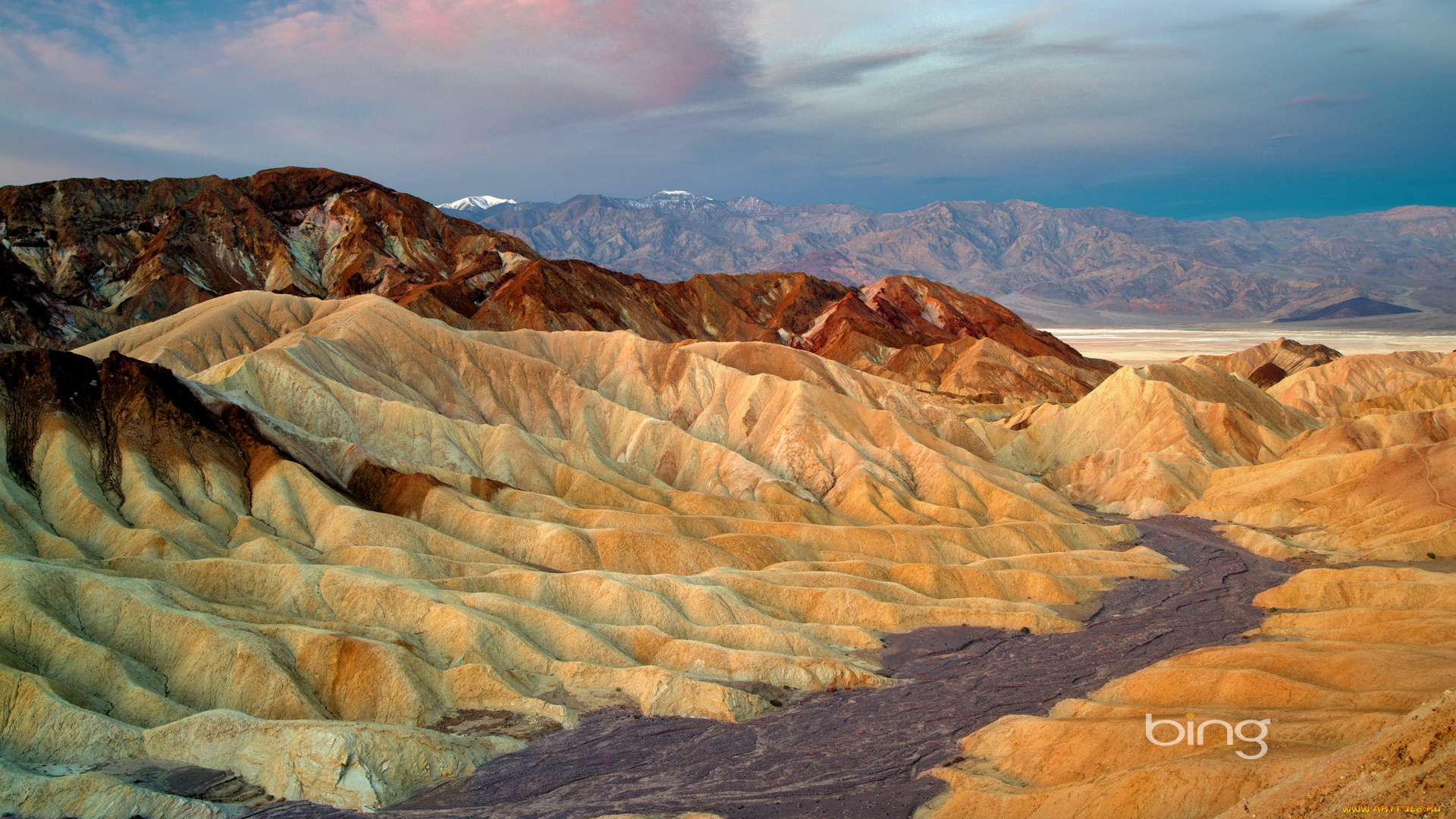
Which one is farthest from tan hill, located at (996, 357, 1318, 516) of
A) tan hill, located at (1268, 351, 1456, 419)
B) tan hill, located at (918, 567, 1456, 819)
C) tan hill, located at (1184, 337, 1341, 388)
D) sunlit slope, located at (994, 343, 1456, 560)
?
tan hill, located at (1184, 337, 1341, 388)

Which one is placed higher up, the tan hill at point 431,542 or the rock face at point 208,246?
the rock face at point 208,246

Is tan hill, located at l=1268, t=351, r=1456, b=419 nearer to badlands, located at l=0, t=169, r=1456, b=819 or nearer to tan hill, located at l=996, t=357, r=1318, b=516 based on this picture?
badlands, located at l=0, t=169, r=1456, b=819

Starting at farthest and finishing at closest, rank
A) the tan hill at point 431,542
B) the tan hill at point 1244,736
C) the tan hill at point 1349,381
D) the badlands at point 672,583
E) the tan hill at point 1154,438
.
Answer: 1. the tan hill at point 1349,381
2. the tan hill at point 1154,438
3. the tan hill at point 431,542
4. the badlands at point 672,583
5. the tan hill at point 1244,736

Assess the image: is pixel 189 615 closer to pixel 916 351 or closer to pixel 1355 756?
pixel 1355 756

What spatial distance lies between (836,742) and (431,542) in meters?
32.2

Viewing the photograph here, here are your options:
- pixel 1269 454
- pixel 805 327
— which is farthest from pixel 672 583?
pixel 805 327

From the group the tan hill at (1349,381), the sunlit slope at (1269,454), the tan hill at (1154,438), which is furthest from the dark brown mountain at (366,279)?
the sunlit slope at (1269,454)

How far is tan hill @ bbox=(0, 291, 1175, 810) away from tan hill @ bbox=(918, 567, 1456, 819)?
12.4 m

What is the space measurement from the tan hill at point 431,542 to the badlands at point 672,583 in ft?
0.72

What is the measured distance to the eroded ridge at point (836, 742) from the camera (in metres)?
32.9

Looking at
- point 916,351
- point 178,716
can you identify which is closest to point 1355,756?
point 178,716

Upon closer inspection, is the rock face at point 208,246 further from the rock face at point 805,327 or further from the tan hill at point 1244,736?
the tan hill at point 1244,736

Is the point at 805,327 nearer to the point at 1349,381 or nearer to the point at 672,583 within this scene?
the point at 1349,381

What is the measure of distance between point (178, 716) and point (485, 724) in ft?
37.1
